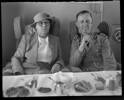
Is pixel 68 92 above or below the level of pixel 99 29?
below

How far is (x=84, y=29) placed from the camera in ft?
3.59

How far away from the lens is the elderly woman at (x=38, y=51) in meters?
1.08

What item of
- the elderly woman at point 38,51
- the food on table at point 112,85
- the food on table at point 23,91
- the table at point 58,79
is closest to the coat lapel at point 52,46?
the elderly woman at point 38,51

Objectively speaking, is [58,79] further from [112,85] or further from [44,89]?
[112,85]

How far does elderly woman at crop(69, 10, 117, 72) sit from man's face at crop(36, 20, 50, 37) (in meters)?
0.15

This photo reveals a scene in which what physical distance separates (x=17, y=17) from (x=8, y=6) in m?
0.08

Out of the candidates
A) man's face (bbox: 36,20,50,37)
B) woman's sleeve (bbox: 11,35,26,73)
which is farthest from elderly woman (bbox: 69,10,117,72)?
woman's sleeve (bbox: 11,35,26,73)

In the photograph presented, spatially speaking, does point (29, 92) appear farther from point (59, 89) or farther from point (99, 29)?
point (99, 29)

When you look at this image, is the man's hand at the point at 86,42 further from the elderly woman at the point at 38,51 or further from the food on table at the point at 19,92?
the food on table at the point at 19,92

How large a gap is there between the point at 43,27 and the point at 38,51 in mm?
128

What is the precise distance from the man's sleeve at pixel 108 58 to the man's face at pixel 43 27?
0.31 meters

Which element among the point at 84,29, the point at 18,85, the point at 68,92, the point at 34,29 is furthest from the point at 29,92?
the point at 84,29

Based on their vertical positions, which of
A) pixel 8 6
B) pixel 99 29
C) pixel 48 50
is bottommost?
pixel 48 50

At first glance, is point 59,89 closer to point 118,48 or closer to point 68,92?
point 68,92
